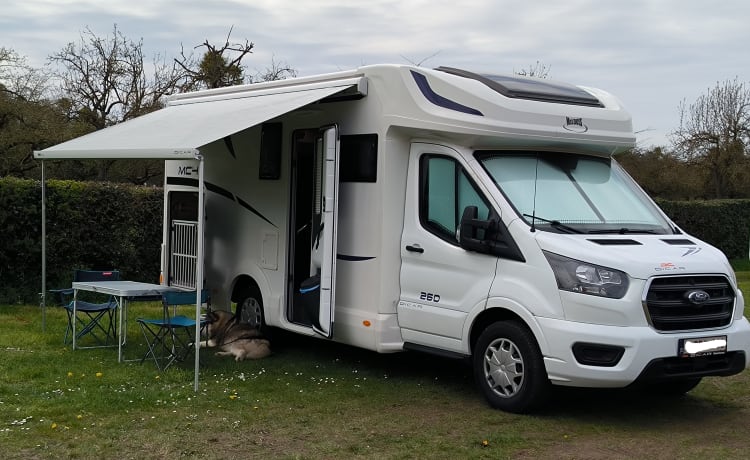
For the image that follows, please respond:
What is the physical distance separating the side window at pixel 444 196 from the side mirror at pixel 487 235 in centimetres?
18

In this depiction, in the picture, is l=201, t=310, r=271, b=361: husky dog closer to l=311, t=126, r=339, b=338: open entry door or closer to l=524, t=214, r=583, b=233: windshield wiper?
l=311, t=126, r=339, b=338: open entry door

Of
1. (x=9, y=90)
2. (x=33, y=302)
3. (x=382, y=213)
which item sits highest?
(x=9, y=90)

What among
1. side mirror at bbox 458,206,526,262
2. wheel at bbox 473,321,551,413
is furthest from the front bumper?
side mirror at bbox 458,206,526,262

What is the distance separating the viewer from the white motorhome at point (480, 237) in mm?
6070

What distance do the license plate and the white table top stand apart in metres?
4.51

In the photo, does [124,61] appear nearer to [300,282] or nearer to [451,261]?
[300,282]

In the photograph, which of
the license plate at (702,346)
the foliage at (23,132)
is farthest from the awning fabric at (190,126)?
the foliage at (23,132)

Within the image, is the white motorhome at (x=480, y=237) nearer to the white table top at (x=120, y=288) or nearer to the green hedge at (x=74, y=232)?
the white table top at (x=120, y=288)

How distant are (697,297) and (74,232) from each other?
869 cm

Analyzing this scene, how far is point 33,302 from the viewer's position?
11.9 metres

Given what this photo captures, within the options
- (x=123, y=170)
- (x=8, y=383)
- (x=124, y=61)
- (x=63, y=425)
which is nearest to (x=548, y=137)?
(x=63, y=425)

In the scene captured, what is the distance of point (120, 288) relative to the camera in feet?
27.3

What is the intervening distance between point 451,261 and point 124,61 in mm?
19872

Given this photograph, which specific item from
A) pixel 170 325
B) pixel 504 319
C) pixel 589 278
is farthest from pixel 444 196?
pixel 170 325
